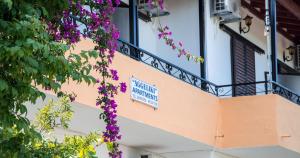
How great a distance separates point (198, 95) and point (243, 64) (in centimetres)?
339

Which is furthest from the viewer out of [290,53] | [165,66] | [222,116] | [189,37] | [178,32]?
[290,53]

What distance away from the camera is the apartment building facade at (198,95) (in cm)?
1245

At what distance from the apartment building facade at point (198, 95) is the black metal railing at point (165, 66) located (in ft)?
0.05

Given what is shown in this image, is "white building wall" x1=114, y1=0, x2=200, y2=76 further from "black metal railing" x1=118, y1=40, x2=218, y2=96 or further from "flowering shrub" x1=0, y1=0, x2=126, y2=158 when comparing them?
"flowering shrub" x1=0, y1=0, x2=126, y2=158

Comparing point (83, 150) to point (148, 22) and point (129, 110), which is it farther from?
point (148, 22)

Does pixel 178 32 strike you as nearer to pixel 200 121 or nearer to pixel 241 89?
pixel 241 89

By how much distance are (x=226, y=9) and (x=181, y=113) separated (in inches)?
108

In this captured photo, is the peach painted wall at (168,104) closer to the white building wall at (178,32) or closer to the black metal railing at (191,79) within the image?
the black metal railing at (191,79)

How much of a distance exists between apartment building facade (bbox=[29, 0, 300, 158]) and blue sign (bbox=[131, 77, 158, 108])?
0.06 feet

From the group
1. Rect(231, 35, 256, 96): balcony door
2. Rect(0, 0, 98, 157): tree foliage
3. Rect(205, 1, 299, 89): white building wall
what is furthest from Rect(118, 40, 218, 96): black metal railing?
Rect(0, 0, 98, 157): tree foliage

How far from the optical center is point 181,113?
1345 cm

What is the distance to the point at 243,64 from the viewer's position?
56.2 ft

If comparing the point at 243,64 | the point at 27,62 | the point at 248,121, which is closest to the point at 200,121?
the point at 248,121

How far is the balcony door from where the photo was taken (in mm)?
16625
